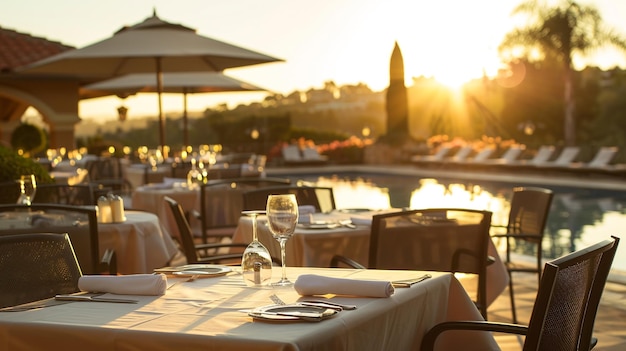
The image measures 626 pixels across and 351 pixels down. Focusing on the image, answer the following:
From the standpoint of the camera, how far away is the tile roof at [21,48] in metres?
Answer: 21.9

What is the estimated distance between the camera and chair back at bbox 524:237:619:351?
268 centimetres

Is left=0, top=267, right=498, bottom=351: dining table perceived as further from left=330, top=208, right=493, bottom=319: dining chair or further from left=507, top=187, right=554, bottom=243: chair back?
left=507, top=187, right=554, bottom=243: chair back

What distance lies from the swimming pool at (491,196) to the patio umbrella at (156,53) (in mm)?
3883

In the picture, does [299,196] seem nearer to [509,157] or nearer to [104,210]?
[104,210]

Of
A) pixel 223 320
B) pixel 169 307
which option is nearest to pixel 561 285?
pixel 223 320

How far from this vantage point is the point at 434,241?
4609 millimetres

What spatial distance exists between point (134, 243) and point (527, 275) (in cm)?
357

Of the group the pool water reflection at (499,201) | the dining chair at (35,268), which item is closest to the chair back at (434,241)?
the dining chair at (35,268)

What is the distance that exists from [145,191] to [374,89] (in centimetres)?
5815

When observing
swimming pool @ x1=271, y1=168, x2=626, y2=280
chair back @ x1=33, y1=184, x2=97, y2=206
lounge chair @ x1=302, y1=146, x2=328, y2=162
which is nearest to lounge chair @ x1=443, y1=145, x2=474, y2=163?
swimming pool @ x1=271, y1=168, x2=626, y2=280

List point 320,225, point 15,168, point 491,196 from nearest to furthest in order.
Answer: point 320,225 → point 15,168 → point 491,196

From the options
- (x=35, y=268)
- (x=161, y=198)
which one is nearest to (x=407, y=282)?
(x=35, y=268)

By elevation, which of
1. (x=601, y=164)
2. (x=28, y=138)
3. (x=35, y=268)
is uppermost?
(x=28, y=138)

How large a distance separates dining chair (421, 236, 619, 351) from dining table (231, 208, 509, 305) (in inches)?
70.3
